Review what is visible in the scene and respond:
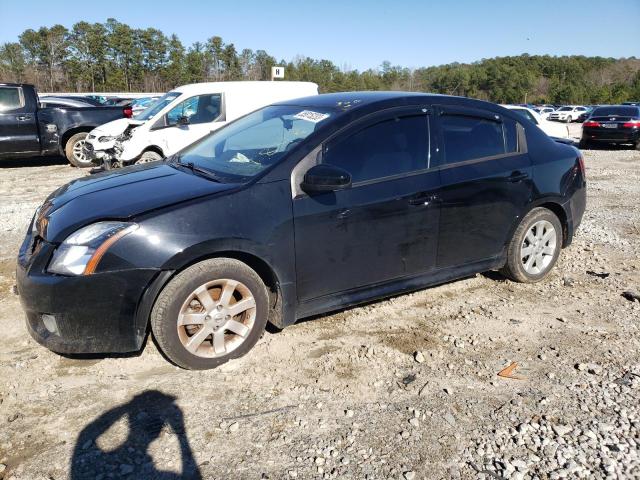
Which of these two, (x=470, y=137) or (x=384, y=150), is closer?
(x=384, y=150)

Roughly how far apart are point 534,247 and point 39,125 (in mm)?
10718

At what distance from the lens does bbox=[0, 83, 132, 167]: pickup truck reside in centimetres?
1083

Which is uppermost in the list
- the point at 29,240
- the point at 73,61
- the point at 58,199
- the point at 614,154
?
the point at 73,61

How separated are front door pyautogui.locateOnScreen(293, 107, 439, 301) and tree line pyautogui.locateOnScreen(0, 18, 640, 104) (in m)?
68.0

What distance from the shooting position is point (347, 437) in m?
2.57

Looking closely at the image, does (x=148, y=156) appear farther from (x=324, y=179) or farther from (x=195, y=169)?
(x=324, y=179)

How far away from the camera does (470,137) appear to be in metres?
4.04

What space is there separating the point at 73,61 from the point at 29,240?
252 feet

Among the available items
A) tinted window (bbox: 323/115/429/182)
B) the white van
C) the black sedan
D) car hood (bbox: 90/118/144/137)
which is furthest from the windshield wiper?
car hood (bbox: 90/118/144/137)

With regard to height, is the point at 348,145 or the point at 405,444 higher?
the point at 348,145

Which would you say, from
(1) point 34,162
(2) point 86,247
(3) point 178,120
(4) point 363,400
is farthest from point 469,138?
(1) point 34,162

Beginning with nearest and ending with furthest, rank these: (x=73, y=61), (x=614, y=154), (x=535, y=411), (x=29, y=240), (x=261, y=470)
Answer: (x=261, y=470) → (x=535, y=411) → (x=29, y=240) → (x=614, y=154) → (x=73, y=61)

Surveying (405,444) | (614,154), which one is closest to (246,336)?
(405,444)

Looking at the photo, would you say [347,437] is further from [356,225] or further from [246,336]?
[356,225]
